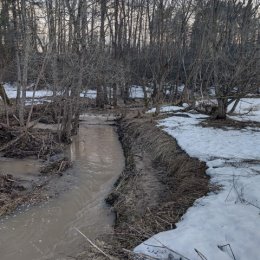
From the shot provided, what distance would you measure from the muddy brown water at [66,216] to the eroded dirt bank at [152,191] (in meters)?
0.36

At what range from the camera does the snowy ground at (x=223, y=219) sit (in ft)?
15.2

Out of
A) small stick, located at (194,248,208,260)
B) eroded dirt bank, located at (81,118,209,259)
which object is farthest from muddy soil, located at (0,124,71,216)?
small stick, located at (194,248,208,260)

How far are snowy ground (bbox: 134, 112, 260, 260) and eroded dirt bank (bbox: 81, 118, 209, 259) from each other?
0.28 meters

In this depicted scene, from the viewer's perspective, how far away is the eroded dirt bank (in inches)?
219

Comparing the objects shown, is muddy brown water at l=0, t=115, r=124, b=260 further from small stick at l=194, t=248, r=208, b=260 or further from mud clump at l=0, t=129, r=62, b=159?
small stick at l=194, t=248, r=208, b=260

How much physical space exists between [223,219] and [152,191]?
2553 millimetres

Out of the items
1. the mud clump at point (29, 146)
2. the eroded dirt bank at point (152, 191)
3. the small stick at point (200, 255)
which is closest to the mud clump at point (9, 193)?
the eroded dirt bank at point (152, 191)

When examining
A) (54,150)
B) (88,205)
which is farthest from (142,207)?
(54,150)

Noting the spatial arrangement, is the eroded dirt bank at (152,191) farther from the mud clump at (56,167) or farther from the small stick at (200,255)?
the mud clump at (56,167)

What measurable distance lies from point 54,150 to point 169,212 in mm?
7073

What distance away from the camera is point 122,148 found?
44.7 feet

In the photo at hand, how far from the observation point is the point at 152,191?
7.80 metres

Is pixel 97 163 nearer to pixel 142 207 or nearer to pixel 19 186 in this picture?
pixel 19 186

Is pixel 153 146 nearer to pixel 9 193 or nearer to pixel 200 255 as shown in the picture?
pixel 9 193
